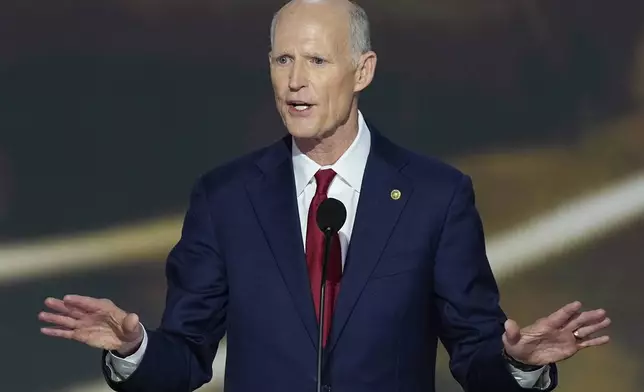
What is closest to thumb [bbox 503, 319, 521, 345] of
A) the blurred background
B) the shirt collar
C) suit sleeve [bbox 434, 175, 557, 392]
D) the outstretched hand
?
the outstretched hand

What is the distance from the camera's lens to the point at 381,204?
93.4 inches

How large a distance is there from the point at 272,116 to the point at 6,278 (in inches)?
34.1

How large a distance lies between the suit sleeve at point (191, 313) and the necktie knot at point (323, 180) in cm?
21

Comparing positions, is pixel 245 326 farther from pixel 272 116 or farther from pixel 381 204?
pixel 272 116

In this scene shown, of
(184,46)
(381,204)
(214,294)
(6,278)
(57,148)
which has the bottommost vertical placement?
(214,294)

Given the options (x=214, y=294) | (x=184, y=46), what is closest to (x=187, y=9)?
(x=184, y=46)

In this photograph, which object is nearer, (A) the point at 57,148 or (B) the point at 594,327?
(B) the point at 594,327

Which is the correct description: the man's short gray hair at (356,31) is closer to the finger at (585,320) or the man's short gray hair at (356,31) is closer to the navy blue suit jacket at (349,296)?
the navy blue suit jacket at (349,296)

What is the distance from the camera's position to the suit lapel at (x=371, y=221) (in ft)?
7.51

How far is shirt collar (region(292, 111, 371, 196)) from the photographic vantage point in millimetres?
2422

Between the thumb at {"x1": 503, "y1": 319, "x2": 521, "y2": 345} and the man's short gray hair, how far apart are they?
60 cm

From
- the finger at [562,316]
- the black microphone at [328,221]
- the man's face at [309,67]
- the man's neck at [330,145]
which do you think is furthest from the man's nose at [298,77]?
the finger at [562,316]

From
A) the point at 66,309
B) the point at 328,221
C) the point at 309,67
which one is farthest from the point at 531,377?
the point at 66,309

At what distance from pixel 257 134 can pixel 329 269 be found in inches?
51.8
